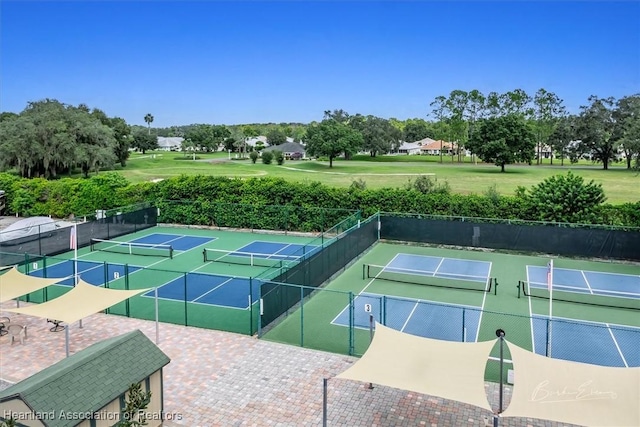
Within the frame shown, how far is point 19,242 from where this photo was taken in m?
26.0

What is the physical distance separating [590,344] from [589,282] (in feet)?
26.2

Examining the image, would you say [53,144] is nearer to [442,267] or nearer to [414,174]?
[414,174]

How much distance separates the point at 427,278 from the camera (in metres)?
23.2

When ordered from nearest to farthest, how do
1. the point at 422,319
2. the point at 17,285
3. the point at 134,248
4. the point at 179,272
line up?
the point at 179,272
the point at 17,285
the point at 422,319
the point at 134,248

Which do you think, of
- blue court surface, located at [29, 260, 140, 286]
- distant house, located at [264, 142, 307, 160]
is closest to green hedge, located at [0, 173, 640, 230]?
blue court surface, located at [29, 260, 140, 286]

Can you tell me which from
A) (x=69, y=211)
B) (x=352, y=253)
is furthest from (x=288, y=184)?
(x=69, y=211)

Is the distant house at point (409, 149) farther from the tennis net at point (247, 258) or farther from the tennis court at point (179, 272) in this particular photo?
the tennis net at point (247, 258)

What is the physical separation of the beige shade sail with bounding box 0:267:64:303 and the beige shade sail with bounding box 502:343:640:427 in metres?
14.1

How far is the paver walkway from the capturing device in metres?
11.5

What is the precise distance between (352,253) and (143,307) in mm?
10474

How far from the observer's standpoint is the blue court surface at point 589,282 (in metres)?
21.6

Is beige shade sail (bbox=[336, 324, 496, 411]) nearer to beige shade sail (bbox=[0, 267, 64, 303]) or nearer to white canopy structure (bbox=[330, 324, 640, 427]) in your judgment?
white canopy structure (bbox=[330, 324, 640, 427])

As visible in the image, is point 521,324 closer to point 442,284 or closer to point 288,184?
point 442,284

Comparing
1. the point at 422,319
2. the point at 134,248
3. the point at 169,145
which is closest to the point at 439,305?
the point at 422,319
